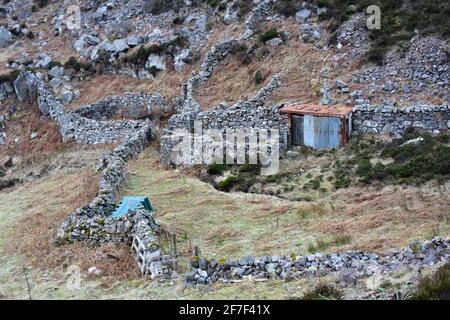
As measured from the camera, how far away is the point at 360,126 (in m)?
23.7

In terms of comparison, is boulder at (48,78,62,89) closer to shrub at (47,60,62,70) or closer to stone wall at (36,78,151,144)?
shrub at (47,60,62,70)

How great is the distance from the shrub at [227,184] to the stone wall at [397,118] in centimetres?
591

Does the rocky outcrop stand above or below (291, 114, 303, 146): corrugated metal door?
above

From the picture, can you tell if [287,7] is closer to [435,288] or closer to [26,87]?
[26,87]

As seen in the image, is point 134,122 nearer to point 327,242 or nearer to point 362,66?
point 362,66

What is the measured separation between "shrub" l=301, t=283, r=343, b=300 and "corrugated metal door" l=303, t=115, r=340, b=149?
13.2 m

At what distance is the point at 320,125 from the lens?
23.5 meters

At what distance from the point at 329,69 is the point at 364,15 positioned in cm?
444

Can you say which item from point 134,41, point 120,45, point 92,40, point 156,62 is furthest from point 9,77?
point 156,62

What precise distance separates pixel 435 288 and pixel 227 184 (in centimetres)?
1223

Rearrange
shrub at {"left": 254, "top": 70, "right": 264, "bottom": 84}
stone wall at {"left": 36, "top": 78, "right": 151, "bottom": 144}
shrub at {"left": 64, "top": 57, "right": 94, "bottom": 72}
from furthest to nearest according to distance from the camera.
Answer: shrub at {"left": 64, "top": 57, "right": 94, "bottom": 72}
shrub at {"left": 254, "top": 70, "right": 264, "bottom": 84}
stone wall at {"left": 36, "top": 78, "right": 151, "bottom": 144}

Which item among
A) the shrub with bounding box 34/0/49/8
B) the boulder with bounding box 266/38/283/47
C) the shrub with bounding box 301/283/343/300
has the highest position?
the shrub with bounding box 34/0/49/8

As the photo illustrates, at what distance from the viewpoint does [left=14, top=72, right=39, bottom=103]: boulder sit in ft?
114

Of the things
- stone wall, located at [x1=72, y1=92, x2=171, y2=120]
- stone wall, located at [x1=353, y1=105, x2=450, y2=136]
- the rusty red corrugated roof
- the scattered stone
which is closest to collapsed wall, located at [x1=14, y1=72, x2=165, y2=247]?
stone wall, located at [x1=72, y1=92, x2=171, y2=120]
